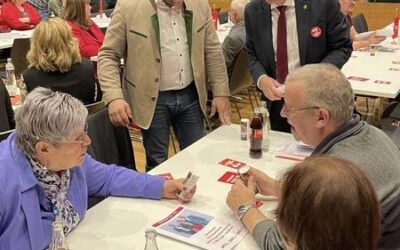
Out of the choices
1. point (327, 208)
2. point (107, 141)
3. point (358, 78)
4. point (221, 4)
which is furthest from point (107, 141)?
point (221, 4)

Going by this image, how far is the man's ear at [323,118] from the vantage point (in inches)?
69.3

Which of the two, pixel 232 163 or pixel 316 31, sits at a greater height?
pixel 316 31

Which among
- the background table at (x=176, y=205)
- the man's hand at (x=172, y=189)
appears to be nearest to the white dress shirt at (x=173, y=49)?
the background table at (x=176, y=205)

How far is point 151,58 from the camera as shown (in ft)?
8.88

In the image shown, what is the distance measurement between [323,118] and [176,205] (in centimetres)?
65

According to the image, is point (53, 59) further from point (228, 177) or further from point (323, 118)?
point (323, 118)

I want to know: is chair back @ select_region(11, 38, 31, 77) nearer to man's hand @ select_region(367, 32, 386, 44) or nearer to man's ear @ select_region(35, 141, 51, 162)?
man's hand @ select_region(367, 32, 386, 44)

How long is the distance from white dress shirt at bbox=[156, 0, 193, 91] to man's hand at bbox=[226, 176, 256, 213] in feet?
3.16

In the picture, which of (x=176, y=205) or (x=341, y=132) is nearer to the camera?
(x=341, y=132)

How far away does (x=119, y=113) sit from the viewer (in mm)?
2545

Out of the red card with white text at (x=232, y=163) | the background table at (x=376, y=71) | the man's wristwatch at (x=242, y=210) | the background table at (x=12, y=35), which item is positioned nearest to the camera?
the man's wristwatch at (x=242, y=210)

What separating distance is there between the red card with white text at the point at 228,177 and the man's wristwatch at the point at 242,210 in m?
0.32

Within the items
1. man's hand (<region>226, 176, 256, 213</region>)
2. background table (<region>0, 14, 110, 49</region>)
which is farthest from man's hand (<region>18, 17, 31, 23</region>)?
man's hand (<region>226, 176, 256, 213</region>)

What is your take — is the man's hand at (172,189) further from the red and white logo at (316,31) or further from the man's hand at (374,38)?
the man's hand at (374,38)
